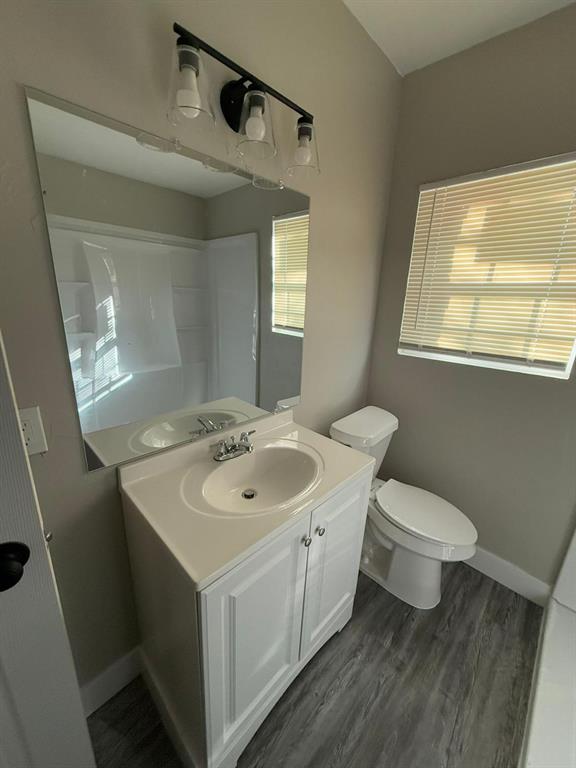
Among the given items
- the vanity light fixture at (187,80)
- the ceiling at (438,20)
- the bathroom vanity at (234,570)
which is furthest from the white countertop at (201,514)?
the ceiling at (438,20)

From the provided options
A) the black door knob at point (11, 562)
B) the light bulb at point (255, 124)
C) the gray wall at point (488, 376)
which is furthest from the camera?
the gray wall at point (488, 376)

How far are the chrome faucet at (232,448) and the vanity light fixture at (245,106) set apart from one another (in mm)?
977

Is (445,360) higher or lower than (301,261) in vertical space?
lower

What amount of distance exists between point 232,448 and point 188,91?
106 cm

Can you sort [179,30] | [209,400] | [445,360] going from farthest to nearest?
1. [445,360]
2. [209,400]
3. [179,30]

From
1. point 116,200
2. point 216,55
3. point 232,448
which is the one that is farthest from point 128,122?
point 232,448

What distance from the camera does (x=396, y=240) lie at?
68.7 inches

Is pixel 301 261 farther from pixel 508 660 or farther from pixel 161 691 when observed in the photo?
pixel 508 660

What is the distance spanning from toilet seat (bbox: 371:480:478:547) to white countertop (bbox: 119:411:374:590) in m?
0.47

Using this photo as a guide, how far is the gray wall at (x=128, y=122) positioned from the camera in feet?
2.24

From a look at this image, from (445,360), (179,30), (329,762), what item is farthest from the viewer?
(445,360)

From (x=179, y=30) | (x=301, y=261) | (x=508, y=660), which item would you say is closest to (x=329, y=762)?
(x=508, y=660)

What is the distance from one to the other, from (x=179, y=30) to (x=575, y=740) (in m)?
2.48

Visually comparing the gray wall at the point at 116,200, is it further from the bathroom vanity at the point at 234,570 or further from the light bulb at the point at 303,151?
the bathroom vanity at the point at 234,570
